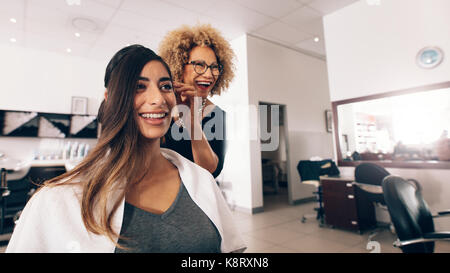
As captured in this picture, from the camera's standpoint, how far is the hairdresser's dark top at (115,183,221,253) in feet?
1.70

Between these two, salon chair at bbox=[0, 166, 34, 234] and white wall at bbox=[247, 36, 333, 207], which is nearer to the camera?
salon chair at bbox=[0, 166, 34, 234]

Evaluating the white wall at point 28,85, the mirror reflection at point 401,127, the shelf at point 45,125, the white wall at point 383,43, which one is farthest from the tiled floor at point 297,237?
the white wall at point 28,85

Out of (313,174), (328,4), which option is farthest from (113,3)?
(313,174)

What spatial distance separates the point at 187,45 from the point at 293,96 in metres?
4.44

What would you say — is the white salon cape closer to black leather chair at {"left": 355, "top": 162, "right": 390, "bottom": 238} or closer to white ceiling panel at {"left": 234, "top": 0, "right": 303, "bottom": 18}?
black leather chair at {"left": 355, "top": 162, "right": 390, "bottom": 238}

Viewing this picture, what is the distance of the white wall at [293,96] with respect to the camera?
4027 mm

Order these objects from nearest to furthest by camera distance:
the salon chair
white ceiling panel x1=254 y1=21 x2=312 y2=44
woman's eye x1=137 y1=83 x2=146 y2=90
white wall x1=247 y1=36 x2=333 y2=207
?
woman's eye x1=137 y1=83 x2=146 y2=90
the salon chair
white ceiling panel x1=254 y1=21 x2=312 y2=44
white wall x1=247 y1=36 x2=333 y2=207

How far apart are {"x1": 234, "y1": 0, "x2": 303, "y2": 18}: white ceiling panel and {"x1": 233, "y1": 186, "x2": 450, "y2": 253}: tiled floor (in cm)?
313

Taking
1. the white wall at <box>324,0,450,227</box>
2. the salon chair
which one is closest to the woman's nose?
the white wall at <box>324,0,450,227</box>

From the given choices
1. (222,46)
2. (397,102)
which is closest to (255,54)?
(397,102)

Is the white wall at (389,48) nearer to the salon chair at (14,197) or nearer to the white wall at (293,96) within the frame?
the white wall at (293,96)

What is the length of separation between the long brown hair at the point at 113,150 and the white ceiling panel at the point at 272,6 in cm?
297

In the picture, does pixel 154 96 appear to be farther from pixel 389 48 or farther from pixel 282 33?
pixel 282 33

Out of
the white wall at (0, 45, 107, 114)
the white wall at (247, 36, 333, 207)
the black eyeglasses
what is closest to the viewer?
the black eyeglasses
